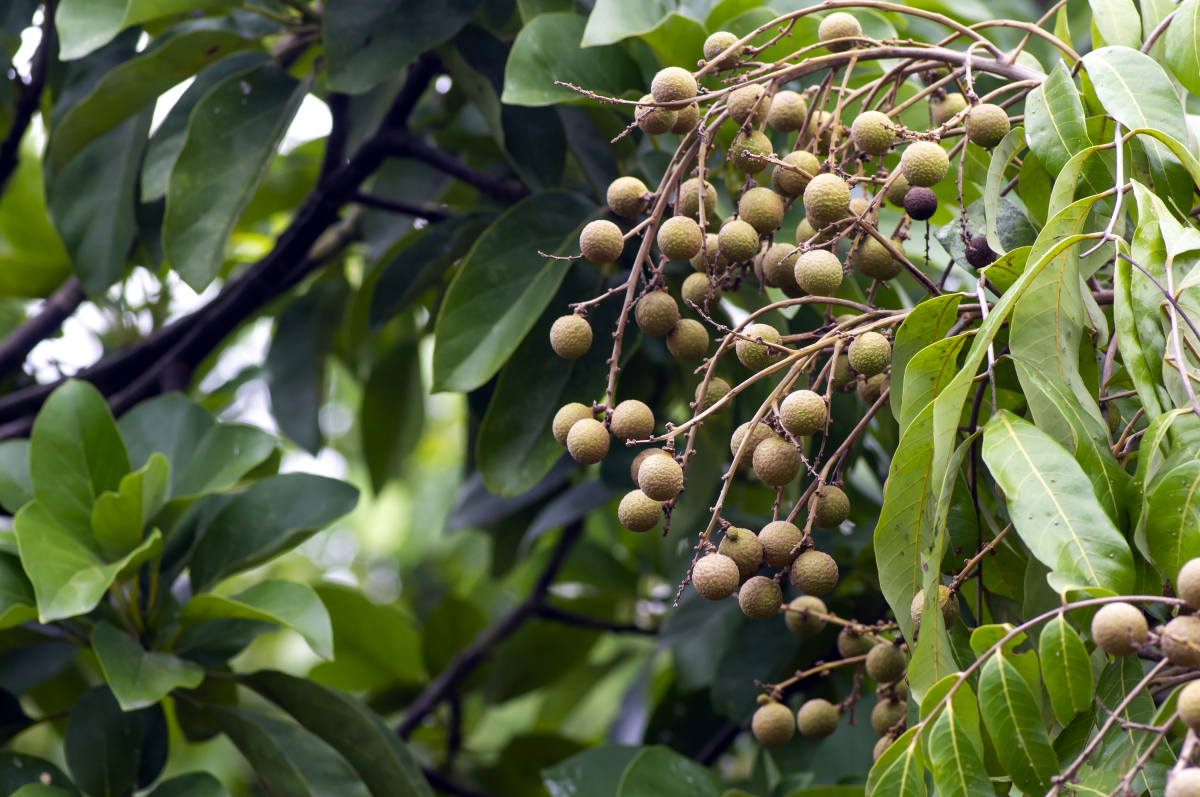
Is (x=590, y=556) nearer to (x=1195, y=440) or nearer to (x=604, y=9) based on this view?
(x=604, y=9)

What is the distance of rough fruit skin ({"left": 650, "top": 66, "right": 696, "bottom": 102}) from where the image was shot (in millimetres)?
770

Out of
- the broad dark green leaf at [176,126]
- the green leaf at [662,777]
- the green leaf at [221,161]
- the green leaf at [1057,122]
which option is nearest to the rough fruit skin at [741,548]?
the green leaf at [1057,122]

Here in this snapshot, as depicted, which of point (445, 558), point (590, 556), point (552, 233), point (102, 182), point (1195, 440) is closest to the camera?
point (1195, 440)

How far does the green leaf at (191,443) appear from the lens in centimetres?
129

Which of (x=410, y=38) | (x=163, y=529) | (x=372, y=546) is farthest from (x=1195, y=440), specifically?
(x=372, y=546)

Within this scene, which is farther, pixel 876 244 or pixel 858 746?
pixel 858 746

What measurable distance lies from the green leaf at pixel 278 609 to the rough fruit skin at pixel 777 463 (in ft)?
1.81

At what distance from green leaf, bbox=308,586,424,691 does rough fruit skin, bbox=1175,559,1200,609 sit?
4.87ft

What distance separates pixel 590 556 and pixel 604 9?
4.33 feet

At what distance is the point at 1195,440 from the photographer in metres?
0.56

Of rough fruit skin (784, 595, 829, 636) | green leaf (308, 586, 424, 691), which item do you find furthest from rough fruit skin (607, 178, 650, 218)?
green leaf (308, 586, 424, 691)

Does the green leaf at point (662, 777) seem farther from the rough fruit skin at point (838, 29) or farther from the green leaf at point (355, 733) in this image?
the rough fruit skin at point (838, 29)

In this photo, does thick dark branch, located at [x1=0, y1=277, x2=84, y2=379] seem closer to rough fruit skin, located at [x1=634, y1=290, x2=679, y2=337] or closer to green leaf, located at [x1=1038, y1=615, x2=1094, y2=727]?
rough fruit skin, located at [x1=634, y1=290, x2=679, y2=337]

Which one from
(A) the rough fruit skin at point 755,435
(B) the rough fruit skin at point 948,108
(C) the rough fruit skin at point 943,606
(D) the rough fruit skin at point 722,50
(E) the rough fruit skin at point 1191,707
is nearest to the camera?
(E) the rough fruit skin at point 1191,707
